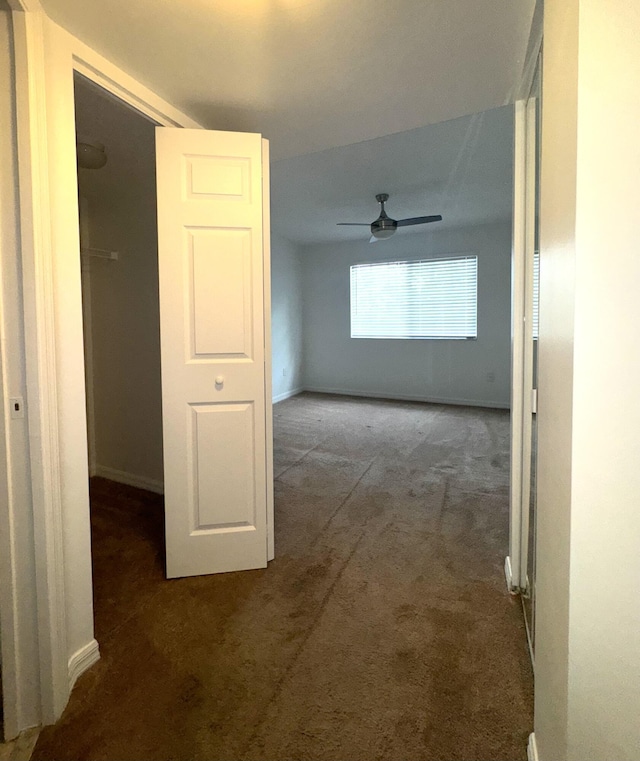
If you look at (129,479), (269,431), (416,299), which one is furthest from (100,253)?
(416,299)

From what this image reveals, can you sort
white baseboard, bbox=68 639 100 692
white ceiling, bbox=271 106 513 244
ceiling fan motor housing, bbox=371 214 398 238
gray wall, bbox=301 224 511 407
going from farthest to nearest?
gray wall, bbox=301 224 511 407 → ceiling fan motor housing, bbox=371 214 398 238 → white ceiling, bbox=271 106 513 244 → white baseboard, bbox=68 639 100 692

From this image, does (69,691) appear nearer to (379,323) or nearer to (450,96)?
(450,96)

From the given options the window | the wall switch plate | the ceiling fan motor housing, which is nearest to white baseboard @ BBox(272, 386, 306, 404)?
the window

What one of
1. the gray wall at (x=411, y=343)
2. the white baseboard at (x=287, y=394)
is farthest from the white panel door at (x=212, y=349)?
the gray wall at (x=411, y=343)

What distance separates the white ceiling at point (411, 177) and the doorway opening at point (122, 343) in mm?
1316

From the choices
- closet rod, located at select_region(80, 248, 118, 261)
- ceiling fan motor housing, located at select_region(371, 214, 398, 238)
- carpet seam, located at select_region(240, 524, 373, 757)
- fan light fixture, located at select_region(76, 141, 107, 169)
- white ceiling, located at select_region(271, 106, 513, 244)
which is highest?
white ceiling, located at select_region(271, 106, 513, 244)

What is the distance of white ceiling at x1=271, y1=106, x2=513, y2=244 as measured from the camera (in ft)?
9.73

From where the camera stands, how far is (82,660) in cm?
150

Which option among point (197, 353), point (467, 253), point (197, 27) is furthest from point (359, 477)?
point (467, 253)

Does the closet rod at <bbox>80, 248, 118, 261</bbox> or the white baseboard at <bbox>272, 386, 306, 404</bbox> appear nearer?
the closet rod at <bbox>80, 248, 118, 261</bbox>

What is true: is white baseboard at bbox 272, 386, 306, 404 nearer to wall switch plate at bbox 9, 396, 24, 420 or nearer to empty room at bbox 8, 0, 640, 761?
empty room at bbox 8, 0, 640, 761

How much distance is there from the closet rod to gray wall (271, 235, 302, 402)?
10.1ft

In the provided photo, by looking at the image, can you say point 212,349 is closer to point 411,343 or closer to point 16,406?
point 16,406

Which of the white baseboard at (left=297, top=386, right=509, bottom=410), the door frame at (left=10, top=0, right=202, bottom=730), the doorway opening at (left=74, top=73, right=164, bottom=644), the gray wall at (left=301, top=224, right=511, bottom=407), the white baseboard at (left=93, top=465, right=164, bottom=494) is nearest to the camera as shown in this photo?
the door frame at (left=10, top=0, right=202, bottom=730)
